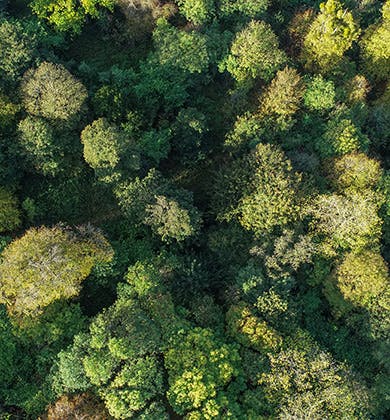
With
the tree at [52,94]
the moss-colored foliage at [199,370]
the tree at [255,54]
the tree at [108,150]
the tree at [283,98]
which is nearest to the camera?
the moss-colored foliage at [199,370]

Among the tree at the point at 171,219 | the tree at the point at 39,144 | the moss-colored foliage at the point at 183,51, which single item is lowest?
the tree at the point at 39,144

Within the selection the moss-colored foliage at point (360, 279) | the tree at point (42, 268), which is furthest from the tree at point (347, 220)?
the tree at point (42, 268)

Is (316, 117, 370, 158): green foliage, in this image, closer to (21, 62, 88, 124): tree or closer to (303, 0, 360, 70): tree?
(303, 0, 360, 70): tree

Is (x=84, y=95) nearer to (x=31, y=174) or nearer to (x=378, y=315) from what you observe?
(x=31, y=174)

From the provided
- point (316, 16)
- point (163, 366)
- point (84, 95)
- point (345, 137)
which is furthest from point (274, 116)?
point (163, 366)

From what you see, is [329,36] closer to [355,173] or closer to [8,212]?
[355,173]

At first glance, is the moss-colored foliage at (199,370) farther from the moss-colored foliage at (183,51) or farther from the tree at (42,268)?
the moss-colored foliage at (183,51)
